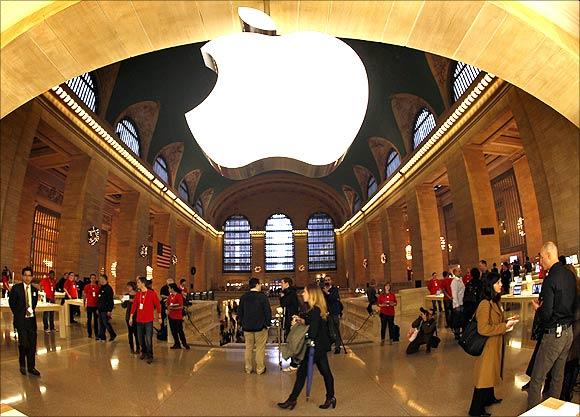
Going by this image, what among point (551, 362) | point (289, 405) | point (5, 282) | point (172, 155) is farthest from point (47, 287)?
point (172, 155)

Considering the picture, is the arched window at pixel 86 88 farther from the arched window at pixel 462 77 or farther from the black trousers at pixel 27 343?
the arched window at pixel 462 77

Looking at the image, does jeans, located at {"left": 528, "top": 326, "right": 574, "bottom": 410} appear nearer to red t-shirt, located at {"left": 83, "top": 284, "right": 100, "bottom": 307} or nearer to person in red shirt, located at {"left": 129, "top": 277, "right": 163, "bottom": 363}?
person in red shirt, located at {"left": 129, "top": 277, "right": 163, "bottom": 363}

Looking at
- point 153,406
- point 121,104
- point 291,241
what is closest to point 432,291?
point 153,406

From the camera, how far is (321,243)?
41500 mm

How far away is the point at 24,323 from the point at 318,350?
3.98 meters

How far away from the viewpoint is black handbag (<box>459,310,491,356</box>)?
13.1 ft

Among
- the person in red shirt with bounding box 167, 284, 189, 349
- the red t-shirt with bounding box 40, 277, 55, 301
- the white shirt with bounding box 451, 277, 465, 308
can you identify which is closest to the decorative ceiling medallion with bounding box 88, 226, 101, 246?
the red t-shirt with bounding box 40, 277, 55, 301

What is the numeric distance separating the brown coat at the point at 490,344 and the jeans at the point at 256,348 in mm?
3215

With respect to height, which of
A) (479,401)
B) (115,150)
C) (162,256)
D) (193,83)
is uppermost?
(193,83)

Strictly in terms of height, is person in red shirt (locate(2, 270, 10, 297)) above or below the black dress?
above

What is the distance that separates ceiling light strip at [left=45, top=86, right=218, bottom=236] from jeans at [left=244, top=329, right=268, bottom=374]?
31.6 ft

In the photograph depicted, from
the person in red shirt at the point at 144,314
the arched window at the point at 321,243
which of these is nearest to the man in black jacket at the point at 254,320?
the person in red shirt at the point at 144,314

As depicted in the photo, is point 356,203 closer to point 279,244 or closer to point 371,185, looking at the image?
point 371,185

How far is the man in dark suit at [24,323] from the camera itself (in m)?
5.60
